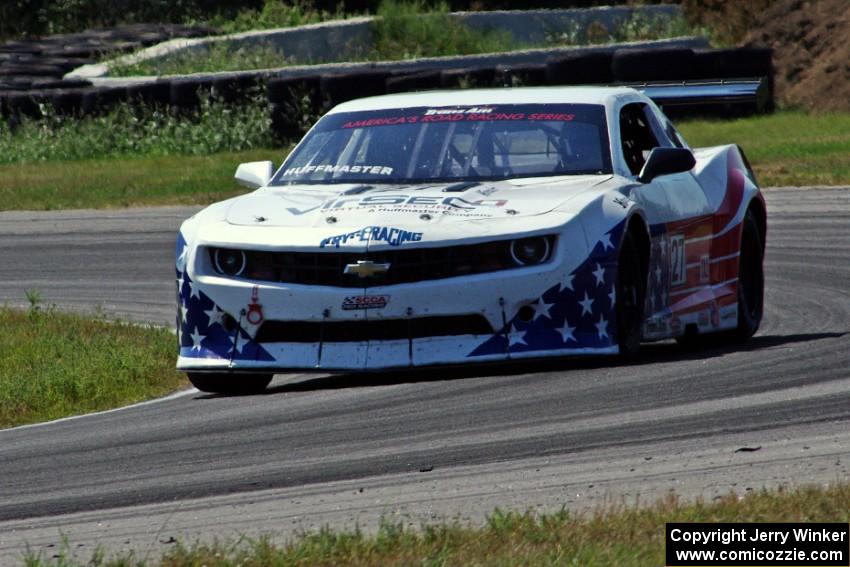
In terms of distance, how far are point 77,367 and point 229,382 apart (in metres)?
1.46

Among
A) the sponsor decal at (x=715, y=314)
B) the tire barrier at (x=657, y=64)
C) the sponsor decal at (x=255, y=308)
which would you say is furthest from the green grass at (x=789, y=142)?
the sponsor decal at (x=255, y=308)

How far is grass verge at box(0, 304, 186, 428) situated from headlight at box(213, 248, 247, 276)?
1.27 meters

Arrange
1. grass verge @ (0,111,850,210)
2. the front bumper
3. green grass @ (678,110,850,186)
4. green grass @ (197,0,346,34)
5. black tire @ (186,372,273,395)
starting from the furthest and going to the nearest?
green grass @ (197,0,346,34) < grass verge @ (0,111,850,210) < green grass @ (678,110,850,186) < black tire @ (186,372,273,395) < the front bumper

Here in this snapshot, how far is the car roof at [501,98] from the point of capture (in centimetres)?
900

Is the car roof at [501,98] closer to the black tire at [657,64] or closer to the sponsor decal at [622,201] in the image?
the sponsor decal at [622,201]

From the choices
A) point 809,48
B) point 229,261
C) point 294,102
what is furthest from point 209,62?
point 229,261

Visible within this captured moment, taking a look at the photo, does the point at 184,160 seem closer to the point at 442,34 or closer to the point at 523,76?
the point at 523,76

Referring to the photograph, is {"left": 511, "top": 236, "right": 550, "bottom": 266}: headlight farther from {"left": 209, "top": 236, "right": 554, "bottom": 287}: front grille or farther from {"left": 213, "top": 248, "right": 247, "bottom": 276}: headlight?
{"left": 213, "top": 248, "right": 247, "bottom": 276}: headlight

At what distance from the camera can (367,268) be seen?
7461 millimetres

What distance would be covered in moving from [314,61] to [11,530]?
2706cm

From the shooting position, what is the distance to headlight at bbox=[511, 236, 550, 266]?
7.50m

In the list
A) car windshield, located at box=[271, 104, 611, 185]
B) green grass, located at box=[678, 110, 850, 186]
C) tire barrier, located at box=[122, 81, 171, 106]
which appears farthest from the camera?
tire barrier, located at box=[122, 81, 171, 106]

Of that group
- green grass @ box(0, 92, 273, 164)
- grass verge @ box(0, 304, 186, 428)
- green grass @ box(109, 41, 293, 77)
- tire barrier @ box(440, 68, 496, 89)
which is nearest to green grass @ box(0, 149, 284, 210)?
green grass @ box(0, 92, 273, 164)

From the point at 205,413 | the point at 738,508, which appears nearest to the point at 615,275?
the point at 205,413
